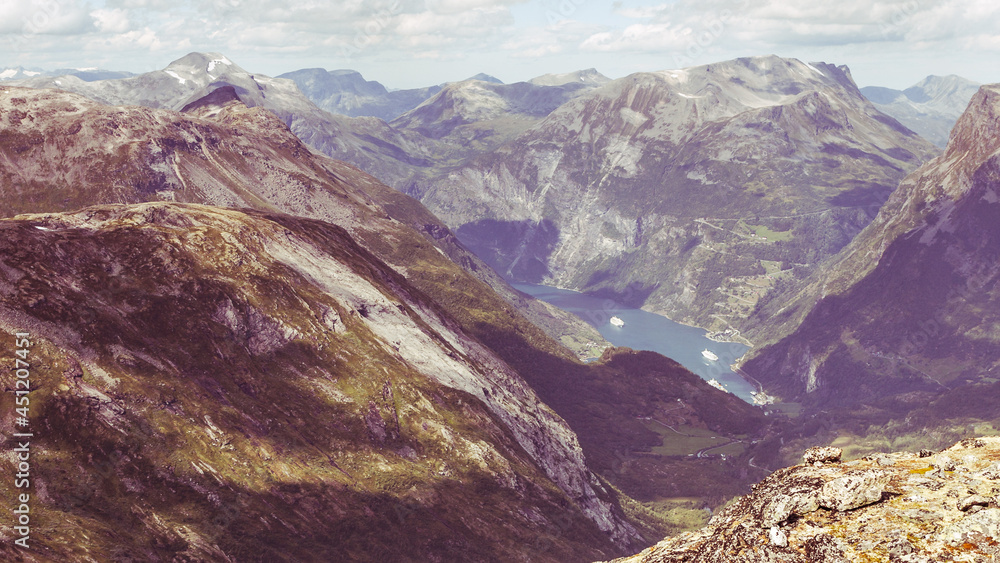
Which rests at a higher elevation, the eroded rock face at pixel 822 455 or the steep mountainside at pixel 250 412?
the eroded rock face at pixel 822 455

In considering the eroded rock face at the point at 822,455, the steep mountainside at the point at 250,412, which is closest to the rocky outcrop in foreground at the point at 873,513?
the eroded rock face at the point at 822,455

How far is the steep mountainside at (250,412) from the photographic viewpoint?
7725 centimetres

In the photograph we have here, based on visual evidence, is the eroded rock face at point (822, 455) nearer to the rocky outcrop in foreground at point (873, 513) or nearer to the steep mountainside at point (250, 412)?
the rocky outcrop in foreground at point (873, 513)

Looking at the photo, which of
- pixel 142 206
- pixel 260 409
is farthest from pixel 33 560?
pixel 142 206

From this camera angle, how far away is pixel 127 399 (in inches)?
3386

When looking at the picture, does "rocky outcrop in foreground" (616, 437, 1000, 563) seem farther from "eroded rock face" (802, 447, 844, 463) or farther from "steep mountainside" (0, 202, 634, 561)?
"steep mountainside" (0, 202, 634, 561)

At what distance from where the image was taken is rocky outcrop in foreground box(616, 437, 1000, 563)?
30594mm

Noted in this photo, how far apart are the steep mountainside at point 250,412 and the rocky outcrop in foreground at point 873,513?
61940 millimetres

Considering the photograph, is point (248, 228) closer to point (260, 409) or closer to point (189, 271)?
point (189, 271)

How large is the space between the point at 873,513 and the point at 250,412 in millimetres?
90539

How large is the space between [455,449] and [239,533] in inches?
1954

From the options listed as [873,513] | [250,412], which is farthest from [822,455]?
[250,412]

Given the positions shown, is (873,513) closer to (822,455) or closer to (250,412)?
(822,455)

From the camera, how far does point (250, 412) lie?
101 meters
